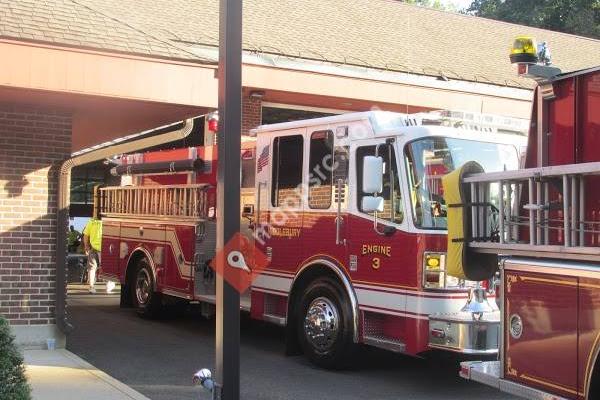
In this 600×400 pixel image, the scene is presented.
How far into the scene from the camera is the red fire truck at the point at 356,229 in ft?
22.6

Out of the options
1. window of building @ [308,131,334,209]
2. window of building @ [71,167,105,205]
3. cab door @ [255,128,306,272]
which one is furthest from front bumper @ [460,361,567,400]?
window of building @ [71,167,105,205]

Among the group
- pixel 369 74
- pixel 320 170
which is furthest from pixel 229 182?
pixel 369 74

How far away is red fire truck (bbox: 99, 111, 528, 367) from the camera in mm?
6879

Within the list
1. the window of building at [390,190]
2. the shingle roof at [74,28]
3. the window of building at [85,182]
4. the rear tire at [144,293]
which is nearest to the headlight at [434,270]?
the window of building at [390,190]

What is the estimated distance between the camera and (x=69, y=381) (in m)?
6.68

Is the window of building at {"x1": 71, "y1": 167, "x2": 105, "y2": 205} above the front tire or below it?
above

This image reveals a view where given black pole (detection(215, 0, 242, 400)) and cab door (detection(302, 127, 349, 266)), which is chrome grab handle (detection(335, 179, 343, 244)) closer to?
cab door (detection(302, 127, 349, 266))

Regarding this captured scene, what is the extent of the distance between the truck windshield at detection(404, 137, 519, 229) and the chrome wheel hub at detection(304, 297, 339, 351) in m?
1.47

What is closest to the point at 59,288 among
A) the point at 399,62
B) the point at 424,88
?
the point at 424,88

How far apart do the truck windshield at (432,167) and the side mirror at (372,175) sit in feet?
0.95

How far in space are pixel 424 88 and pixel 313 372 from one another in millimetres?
7417

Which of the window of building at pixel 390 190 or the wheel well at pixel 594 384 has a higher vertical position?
the window of building at pixel 390 190

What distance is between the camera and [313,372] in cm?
793

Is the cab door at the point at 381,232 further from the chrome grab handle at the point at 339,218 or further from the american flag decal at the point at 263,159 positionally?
the american flag decal at the point at 263,159
